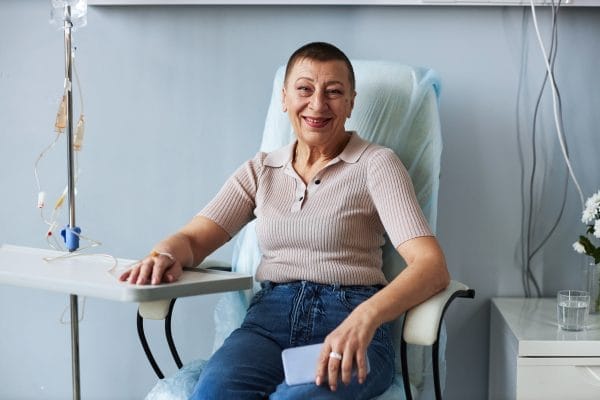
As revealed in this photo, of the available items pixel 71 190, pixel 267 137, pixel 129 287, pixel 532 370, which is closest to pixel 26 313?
pixel 71 190

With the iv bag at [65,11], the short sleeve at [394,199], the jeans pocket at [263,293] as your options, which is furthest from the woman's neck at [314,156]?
the iv bag at [65,11]

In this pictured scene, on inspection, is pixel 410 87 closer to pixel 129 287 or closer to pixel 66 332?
pixel 129 287

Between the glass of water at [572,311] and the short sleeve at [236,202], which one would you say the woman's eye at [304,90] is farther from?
the glass of water at [572,311]

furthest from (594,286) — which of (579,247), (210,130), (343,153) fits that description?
(210,130)

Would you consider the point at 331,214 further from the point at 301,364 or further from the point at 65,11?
the point at 65,11

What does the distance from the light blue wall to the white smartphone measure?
3.23 ft

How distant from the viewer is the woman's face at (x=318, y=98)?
6.79 ft

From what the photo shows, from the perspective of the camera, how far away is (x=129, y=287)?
5.38ft

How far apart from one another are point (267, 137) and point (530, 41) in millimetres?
786

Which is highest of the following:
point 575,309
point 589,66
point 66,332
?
point 589,66

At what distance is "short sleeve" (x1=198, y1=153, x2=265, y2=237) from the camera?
214 centimetres

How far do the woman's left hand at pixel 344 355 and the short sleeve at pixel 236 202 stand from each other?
20.3 inches

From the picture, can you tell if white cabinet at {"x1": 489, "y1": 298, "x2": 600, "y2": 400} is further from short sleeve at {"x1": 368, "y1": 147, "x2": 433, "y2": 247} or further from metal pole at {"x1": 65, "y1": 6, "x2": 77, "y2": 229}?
metal pole at {"x1": 65, "y1": 6, "x2": 77, "y2": 229}

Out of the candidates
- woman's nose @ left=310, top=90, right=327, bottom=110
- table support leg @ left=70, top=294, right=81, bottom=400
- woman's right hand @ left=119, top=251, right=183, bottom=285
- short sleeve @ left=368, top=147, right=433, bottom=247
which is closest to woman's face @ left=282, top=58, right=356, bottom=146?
woman's nose @ left=310, top=90, right=327, bottom=110
